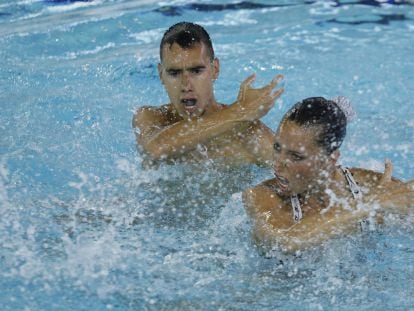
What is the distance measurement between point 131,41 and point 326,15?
160cm

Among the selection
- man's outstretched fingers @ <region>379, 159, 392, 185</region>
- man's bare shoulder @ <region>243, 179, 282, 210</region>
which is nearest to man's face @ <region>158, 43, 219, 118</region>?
man's bare shoulder @ <region>243, 179, 282, 210</region>

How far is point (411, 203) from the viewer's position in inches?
120

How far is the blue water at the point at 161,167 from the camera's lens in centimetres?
321

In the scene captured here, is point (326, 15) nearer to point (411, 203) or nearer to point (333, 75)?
point (333, 75)

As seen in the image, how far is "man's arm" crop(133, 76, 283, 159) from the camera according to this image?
3.60 metres

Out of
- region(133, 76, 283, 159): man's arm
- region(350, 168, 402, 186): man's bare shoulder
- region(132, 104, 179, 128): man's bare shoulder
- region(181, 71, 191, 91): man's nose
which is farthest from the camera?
region(132, 104, 179, 128): man's bare shoulder

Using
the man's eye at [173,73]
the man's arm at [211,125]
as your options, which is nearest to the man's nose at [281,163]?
the man's arm at [211,125]

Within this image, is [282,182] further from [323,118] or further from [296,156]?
[323,118]

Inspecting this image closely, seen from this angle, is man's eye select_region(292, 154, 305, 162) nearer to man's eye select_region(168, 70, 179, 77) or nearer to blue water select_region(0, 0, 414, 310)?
blue water select_region(0, 0, 414, 310)

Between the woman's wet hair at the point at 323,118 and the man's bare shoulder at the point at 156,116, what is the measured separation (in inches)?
41.1

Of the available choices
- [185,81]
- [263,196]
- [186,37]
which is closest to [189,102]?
[185,81]

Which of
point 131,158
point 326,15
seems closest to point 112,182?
point 131,158

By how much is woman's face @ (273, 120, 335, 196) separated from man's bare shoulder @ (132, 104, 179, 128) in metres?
1.06

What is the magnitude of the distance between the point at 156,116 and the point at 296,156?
1.18 m
